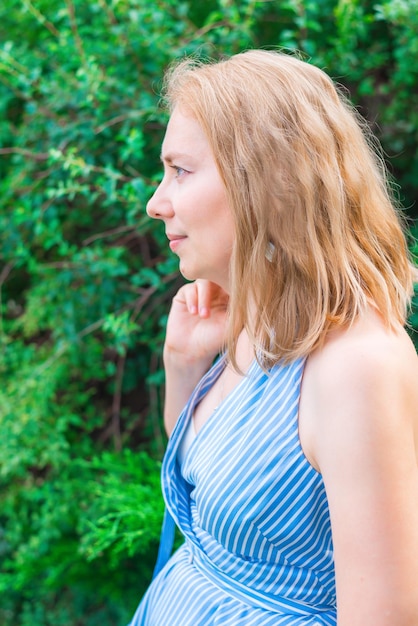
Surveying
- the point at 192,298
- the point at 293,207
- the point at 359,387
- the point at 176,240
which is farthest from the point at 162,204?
the point at 359,387

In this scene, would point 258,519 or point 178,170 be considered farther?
point 178,170

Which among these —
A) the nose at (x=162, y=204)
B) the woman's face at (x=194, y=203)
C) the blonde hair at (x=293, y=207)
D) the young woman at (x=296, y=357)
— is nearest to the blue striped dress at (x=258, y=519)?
the young woman at (x=296, y=357)

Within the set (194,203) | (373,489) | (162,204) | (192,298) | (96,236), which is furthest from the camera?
(96,236)

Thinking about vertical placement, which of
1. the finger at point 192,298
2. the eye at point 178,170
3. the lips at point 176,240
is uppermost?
the eye at point 178,170

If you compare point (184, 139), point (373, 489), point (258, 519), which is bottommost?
point (258, 519)

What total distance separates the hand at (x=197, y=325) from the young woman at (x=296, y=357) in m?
0.31

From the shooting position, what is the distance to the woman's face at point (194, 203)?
1396 millimetres

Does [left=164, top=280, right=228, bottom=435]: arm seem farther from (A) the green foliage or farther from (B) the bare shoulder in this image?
(B) the bare shoulder

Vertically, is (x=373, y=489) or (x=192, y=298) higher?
(x=192, y=298)

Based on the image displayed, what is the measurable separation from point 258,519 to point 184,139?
29.3 inches

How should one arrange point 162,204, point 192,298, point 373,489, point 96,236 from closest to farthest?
1. point 373,489
2. point 162,204
3. point 192,298
4. point 96,236

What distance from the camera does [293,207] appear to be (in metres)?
1.32

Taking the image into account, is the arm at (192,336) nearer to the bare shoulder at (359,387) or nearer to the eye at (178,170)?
the eye at (178,170)

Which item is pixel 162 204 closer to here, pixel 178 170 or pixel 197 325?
pixel 178 170
